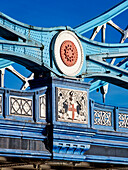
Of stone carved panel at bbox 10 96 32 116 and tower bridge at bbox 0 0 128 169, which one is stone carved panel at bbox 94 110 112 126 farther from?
stone carved panel at bbox 10 96 32 116

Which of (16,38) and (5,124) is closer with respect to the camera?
(5,124)

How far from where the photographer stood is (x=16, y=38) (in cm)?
2005

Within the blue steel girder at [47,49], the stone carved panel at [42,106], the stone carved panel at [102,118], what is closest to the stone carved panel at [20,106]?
the stone carved panel at [42,106]

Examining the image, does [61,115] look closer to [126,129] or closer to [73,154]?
[73,154]

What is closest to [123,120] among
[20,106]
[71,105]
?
[71,105]

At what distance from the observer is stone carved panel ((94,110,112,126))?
21812 millimetres

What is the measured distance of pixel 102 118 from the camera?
22094 millimetres

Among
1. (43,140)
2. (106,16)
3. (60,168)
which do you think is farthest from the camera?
(60,168)

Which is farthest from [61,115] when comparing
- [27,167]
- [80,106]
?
[27,167]

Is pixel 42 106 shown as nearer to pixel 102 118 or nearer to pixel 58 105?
pixel 58 105

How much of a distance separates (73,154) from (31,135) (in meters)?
2.03

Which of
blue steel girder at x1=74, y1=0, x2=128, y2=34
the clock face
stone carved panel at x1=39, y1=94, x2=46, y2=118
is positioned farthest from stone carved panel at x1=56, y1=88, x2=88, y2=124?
blue steel girder at x1=74, y1=0, x2=128, y2=34

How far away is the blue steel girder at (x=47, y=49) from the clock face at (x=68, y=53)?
0.13m

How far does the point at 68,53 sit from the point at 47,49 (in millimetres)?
880
